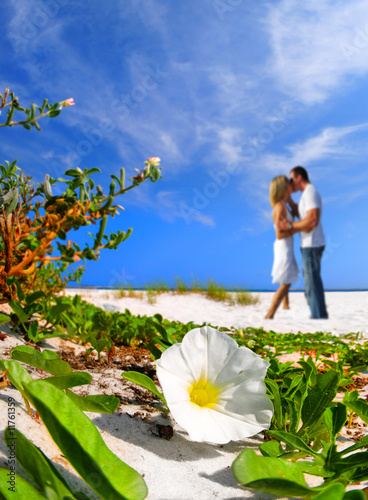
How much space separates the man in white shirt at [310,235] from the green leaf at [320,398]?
8.33 m

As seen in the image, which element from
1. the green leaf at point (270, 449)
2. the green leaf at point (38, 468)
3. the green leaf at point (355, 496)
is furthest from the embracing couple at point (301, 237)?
the green leaf at point (38, 468)

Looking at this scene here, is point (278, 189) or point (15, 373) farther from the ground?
point (278, 189)

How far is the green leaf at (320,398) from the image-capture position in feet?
4.06

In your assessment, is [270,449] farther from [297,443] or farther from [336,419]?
[336,419]

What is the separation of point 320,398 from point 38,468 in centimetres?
85

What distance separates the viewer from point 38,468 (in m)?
0.82

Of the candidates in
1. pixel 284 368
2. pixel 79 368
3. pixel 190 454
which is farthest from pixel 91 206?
pixel 190 454

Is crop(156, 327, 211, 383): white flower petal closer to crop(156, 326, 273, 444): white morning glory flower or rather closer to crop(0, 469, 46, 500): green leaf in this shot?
crop(156, 326, 273, 444): white morning glory flower

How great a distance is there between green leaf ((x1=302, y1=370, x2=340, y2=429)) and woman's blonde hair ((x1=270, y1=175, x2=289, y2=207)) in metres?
9.69

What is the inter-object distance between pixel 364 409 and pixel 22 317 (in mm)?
1622

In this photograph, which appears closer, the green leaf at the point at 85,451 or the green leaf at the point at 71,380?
the green leaf at the point at 85,451

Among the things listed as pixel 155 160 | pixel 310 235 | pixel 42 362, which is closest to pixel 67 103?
pixel 155 160

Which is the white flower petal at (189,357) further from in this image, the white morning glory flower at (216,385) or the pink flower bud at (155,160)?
the pink flower bud at (155,160)

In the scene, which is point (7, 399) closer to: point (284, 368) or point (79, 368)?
point (79, 368)
